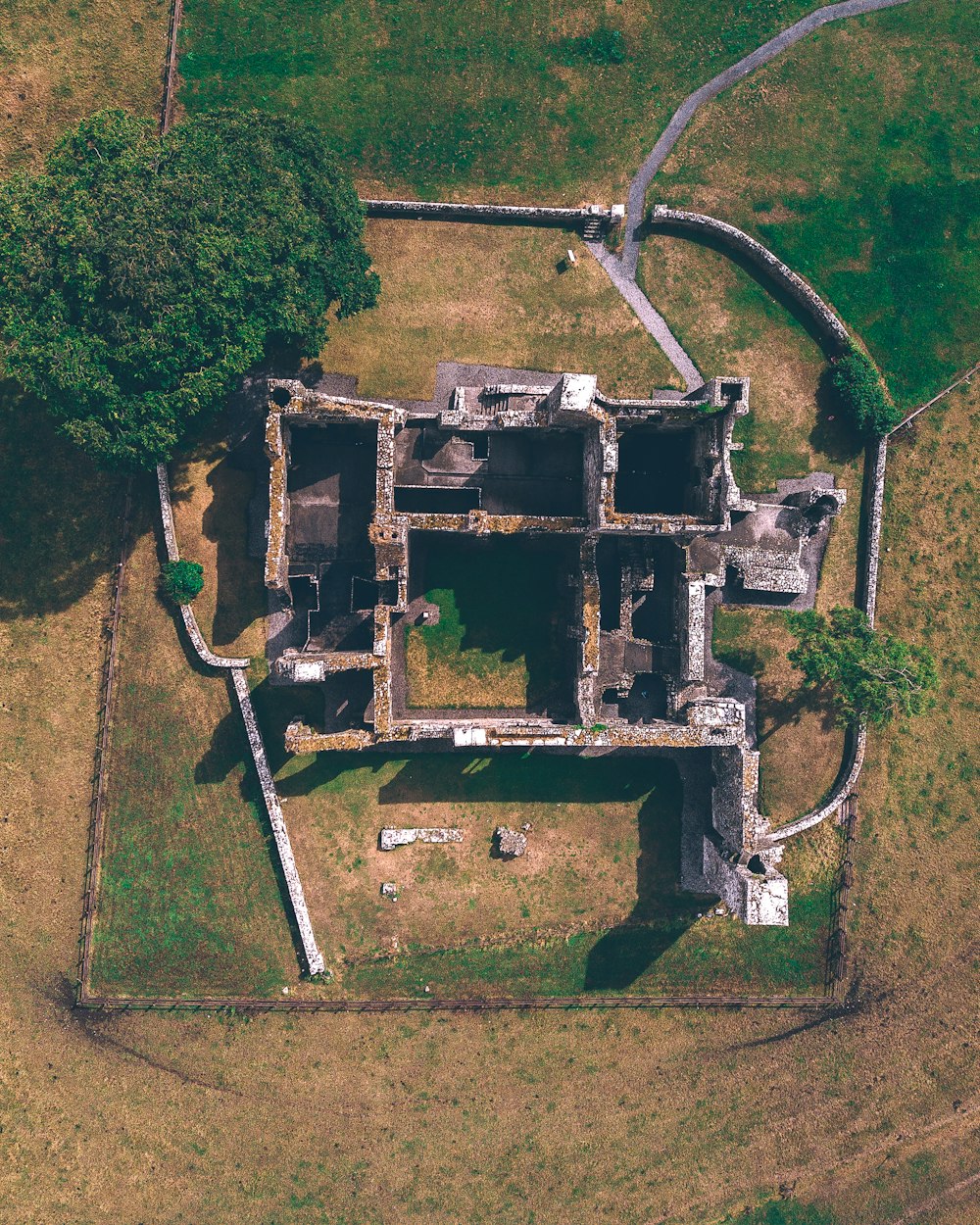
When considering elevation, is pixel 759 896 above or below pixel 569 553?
below

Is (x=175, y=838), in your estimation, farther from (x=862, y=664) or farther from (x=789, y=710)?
(x=862, y=664)

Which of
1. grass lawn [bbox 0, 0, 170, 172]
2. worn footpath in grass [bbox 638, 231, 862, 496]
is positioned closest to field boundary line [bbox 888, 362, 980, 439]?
worn footpath in grass [bbox 638, 231, 862, 496]

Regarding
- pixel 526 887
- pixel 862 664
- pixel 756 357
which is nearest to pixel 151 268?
pixel 756 357

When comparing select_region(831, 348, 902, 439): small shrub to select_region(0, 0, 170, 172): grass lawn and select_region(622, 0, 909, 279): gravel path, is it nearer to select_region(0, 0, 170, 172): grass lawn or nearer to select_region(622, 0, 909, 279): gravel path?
select_region(622, 0, 909, 279): gravel path

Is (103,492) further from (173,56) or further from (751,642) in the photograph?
(751,642)

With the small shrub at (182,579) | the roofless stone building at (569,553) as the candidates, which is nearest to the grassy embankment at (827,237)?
the roofless stone building at (569,553)

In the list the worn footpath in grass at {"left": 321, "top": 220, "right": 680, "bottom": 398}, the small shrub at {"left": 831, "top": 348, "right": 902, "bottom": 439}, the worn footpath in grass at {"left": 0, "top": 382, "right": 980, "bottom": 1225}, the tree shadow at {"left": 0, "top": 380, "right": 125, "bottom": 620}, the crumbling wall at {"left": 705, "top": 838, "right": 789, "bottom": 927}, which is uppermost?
the worn footpath in grass at {"left": 321, "top": 220, "right": 680, "bottom": 398}
